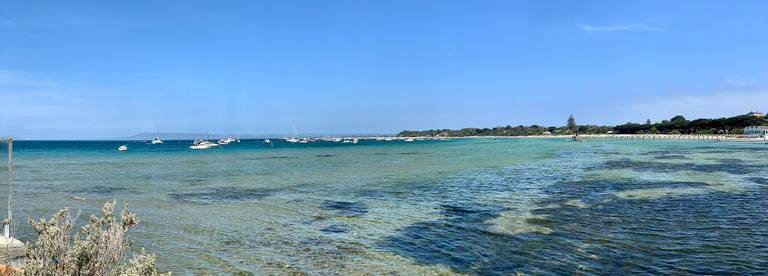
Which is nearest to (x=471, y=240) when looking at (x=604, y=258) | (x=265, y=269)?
(x=604, y=258)

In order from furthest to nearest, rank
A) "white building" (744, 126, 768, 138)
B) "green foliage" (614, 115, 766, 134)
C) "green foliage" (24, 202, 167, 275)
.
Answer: "green foliage" (614, 115, 766, 134)
"white building" (744, 126, 768, 138)
"green foliage" (24, 202, 167, 275)

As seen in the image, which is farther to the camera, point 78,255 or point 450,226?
point 450,226

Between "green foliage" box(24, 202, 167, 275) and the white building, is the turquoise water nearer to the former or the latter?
"green foliage" box(24, 202, 167, 275)

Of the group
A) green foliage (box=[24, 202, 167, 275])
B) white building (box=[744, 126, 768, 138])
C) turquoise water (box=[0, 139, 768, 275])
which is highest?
white building (box=[744, 126, 768, 138])

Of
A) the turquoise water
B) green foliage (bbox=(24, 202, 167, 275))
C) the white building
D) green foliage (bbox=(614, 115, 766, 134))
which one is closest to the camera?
green foliage (bbox=(24, 202, 167, 275))

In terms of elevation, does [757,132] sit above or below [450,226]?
above

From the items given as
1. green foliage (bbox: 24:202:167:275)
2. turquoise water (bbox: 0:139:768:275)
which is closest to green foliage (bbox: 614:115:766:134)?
turquoise water (bbox: 0:139:768:275)

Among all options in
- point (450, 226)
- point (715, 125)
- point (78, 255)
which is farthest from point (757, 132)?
point (78, 255)

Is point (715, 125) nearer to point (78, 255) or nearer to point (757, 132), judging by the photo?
point (757, 132)

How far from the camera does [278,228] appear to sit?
53.5 feet

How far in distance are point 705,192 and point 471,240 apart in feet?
55.2

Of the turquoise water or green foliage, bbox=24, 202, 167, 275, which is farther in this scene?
the turquoise water

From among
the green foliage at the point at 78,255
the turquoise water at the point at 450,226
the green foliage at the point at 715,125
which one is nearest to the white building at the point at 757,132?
the green foliage at the point at 715,125

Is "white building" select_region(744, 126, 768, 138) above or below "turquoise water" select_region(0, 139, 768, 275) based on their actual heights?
above
